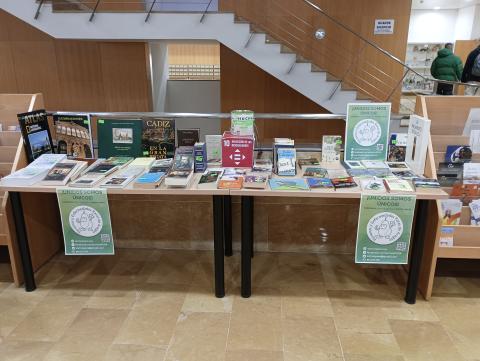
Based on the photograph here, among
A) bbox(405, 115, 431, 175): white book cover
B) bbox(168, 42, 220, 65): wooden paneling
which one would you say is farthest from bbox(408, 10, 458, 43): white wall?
bbox(405, 115, 431, 175): white book cover

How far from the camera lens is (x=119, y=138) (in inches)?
102

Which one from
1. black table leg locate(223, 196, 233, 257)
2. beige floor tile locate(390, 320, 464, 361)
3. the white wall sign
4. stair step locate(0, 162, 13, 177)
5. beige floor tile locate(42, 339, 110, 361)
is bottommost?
beige floor tile locate(390, 320, 464, 361)

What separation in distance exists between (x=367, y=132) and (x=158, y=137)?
1.36 meters

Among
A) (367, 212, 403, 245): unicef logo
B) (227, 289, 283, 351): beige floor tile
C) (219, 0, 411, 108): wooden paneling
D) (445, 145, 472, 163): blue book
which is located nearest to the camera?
(227, 289, 283, 351): beige floor tile

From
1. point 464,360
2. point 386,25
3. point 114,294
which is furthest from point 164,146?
point 386,25

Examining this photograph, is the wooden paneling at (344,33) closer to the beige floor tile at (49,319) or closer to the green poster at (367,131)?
the green poster at (367,131)

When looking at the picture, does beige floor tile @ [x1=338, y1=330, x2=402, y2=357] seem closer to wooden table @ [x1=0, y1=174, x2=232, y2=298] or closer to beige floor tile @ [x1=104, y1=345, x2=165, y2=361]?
wooden table @ [x1=0, y1=174, x2=232, y2=298]

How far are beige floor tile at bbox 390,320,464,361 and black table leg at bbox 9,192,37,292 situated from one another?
2189 millimetres

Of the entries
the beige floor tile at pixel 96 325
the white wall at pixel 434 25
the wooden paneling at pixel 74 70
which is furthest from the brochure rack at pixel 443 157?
the white wall at pixel 434 25

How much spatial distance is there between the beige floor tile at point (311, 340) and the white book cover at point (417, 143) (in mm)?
1069

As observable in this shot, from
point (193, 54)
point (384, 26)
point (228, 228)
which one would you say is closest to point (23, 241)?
point (228, 228)

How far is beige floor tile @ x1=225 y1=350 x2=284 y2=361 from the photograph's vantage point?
1.90 metres

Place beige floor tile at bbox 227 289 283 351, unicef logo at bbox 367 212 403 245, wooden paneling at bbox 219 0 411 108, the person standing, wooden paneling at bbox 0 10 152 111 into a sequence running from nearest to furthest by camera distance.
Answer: beige floor tile at bbox 227 289 283 351 → unicef logo at bbox 367 212 403 245 → the person standing → wooden paneling at bbox 219 0 411 108 → wooden paneling at bbox 0 10 152 111

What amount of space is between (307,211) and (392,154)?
72cm
